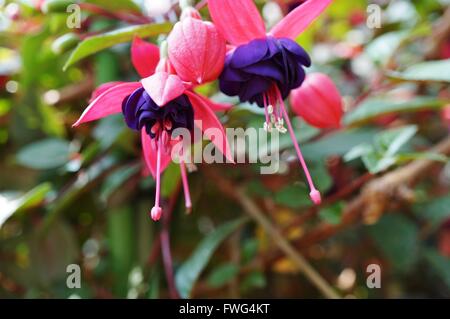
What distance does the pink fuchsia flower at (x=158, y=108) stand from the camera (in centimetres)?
43

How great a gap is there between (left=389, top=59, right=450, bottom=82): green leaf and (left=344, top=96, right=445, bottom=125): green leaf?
43 mm

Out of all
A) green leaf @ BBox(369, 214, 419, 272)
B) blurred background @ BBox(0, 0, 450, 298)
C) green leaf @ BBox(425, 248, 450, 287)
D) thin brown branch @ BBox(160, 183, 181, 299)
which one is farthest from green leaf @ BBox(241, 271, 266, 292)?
green leaf @ BBox(425, 248, 450, 287)

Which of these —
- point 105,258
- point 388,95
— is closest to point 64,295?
point 105,258

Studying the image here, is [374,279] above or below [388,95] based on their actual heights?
below

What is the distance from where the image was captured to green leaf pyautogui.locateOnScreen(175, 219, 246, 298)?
0.63 meters

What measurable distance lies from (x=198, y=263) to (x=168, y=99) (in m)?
0.30

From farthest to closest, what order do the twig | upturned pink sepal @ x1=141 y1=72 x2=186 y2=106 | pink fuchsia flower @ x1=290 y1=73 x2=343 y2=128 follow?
the twig
pink fuchsia flower @ x1=290 y1=73 x2=343 y2=128
upturned pink sepal @ x1=141 y1=72 x2=186 y2=106

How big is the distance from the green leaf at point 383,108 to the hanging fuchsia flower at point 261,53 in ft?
0.72

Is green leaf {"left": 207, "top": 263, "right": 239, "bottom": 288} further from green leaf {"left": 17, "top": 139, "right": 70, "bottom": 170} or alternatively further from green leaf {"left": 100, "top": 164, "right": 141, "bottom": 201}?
green leaf {"left": 17, "top": 139, "right": 70, "bottom": 170}

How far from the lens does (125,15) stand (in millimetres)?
662

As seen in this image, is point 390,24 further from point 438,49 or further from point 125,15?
point 125,15
